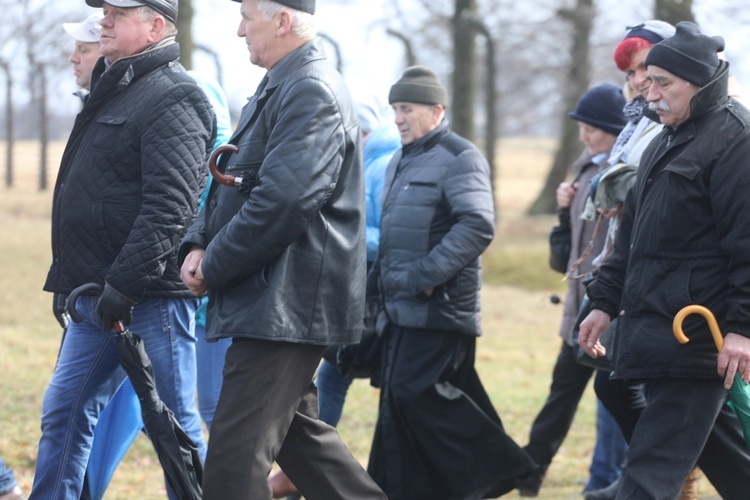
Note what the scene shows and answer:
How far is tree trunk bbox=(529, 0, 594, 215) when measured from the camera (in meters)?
22.6

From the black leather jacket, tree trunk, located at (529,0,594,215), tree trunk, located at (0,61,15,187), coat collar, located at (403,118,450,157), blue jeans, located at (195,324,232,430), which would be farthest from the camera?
tree trunk, located at (0,61,15,187)

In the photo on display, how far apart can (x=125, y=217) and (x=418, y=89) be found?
193 centimetres

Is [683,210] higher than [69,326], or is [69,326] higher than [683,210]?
[683,210]

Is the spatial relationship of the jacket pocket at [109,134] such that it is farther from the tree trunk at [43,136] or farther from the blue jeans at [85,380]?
the tree trunk at [43,136]

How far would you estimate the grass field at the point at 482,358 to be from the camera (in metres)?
6.10

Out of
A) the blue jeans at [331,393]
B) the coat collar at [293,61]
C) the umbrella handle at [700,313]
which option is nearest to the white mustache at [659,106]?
the umbrella handle at [700,313]

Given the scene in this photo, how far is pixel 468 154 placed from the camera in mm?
5340

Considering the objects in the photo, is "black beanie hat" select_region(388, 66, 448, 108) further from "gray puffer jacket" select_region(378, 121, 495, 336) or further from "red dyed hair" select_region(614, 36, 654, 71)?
"red dyed hair" select_region(614, 36, 654, 71)

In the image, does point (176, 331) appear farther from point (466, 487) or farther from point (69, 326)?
point (466, 487)

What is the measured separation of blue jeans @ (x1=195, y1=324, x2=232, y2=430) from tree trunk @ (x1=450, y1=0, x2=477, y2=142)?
12.6 metres

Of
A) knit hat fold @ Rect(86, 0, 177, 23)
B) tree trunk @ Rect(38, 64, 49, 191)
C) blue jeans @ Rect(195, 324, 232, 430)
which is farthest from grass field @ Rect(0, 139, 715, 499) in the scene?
tree trunk @ Rect(38, 64, 49, 191)

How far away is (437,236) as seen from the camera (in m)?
5.28

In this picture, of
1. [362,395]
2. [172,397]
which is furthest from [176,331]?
[362,395]

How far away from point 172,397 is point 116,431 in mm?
589
